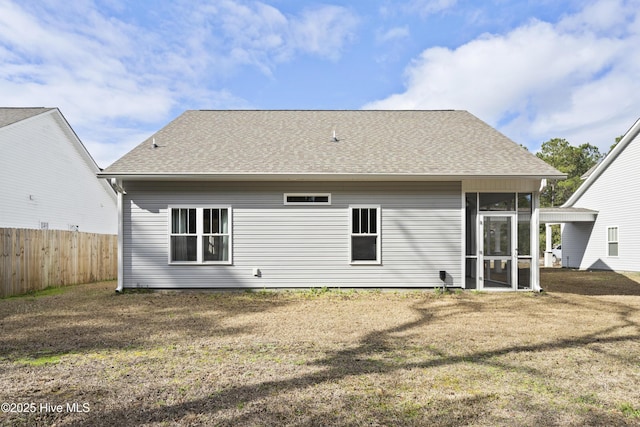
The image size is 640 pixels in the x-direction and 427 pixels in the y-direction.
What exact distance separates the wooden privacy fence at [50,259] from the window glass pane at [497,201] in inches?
493

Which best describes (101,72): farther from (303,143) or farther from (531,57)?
(531,57)

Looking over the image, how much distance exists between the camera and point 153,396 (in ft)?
12.1

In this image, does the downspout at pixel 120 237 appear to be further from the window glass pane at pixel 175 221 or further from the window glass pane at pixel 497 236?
the window glass pane at pixel 497 236

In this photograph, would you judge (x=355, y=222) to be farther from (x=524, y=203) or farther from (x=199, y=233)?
(x=524, y=203)

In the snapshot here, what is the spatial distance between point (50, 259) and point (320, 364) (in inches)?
439

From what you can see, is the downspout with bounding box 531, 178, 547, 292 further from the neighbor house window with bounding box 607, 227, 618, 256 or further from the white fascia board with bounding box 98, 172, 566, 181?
the neighbor house window with bounding box 607, 227, 618, 256

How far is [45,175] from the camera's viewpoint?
16875mm

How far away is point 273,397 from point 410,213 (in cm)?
781

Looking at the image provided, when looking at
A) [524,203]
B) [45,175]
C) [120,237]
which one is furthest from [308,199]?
[45,175]

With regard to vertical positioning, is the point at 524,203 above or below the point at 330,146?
below

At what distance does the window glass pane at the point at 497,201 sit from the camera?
10750 mm

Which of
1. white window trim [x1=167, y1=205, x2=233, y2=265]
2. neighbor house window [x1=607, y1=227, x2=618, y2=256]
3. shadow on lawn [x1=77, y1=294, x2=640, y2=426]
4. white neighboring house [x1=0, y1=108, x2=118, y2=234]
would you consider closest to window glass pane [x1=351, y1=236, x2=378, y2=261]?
white window trim [x1=167, y1=205, x2=233, y2=265]

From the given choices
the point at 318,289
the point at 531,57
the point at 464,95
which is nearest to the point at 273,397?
the point at 318,289

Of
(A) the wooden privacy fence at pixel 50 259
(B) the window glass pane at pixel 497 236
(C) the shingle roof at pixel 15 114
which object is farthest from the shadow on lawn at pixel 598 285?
(C) the shingle roof at pixel 15 114
